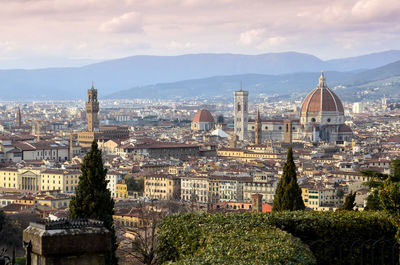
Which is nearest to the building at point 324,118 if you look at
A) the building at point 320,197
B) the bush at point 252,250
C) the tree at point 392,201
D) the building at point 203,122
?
the building at point 203,122

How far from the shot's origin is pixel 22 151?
82.8 metres

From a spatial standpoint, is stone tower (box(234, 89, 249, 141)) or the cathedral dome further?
stone tower (box(234, 89, 249, 141))

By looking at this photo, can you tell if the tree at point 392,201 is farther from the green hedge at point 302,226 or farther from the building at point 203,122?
the building at point 203,122

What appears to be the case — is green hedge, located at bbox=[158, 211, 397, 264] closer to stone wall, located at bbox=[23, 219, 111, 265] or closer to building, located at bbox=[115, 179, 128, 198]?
stone wall, located at bbox=[23, 219, 111, 265]

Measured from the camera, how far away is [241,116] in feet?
382

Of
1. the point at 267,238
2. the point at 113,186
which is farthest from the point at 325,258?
the point at 113,186

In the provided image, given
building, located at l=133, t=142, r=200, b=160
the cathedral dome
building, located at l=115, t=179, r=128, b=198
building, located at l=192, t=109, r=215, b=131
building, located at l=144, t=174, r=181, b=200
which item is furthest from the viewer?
building, located at l=192, t=109, r=215, b=131

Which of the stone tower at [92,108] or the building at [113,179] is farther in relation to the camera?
the stone tower at [92,108]

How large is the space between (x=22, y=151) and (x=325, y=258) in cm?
7678

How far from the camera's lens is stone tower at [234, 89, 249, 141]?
116562mm

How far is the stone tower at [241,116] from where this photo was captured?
11656 cm

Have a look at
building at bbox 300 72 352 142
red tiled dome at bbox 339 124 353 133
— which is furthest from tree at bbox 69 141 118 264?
red tiled dome at bbox 339 124 353 133

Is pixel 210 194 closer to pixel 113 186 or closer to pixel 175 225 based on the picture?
pixel 113 186

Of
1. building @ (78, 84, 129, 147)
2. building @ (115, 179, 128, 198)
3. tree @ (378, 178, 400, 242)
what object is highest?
tree @ (378, 178, 400, 242)
